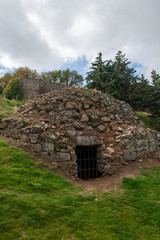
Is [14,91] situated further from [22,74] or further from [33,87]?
[22,74]

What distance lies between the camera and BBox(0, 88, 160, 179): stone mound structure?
7.17 metres

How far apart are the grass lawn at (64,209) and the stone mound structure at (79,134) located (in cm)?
130

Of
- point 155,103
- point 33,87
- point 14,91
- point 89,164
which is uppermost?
point 33,87

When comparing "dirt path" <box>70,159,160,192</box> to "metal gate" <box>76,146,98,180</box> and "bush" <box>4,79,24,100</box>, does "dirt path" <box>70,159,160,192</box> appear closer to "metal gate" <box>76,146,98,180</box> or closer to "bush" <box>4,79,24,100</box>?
"metal gate" <box>76,146,98,180</box>

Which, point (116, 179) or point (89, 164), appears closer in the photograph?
point (116, 179)

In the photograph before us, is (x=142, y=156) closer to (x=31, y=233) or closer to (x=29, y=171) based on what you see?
(x=29, y=171)

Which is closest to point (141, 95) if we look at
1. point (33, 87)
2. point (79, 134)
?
point (79, 134)

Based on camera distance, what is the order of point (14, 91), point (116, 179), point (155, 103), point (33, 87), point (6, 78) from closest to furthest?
point (116, 179) < point (155, 103) < point (14, 91) < point (33, 87) < point (6, 78)

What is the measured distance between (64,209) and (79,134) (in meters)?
4.48

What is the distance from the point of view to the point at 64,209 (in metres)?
3.88

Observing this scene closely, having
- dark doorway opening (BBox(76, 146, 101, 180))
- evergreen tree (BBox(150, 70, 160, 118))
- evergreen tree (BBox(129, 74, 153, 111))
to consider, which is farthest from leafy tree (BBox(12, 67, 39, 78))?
dark doorway opening (BBox(76, 146, 101, 180))

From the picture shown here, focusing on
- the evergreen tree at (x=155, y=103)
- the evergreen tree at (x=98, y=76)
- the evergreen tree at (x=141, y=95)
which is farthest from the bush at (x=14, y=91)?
the evergreen tree at (x=155, y=103)

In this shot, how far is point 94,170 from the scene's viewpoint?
27.7 feet

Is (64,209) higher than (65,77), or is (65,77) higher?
(65,77)
